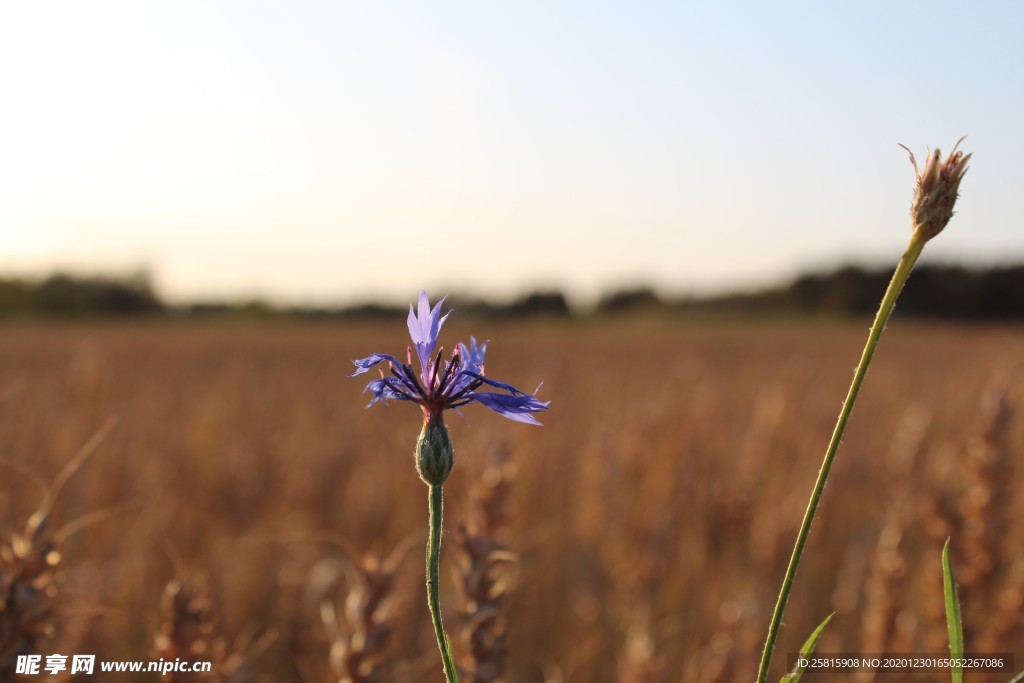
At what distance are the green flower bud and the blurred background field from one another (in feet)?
1.94

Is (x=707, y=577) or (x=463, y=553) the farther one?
(x=707, y=577)

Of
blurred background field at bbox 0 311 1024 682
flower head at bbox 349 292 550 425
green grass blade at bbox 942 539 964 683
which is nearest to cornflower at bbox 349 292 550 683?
flower head at bbox 349 292 550 425

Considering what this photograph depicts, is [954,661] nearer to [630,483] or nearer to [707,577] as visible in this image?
[707,577]

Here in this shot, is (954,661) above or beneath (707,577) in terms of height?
above

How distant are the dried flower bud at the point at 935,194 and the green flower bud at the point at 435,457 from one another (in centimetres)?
33

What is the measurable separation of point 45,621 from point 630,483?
329 cm

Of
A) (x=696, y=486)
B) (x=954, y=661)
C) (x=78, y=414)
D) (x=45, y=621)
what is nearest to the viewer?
(x=954, y=661)

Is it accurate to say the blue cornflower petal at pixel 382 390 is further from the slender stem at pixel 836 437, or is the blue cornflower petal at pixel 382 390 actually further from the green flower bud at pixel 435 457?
the slender stem at pixel 836 437

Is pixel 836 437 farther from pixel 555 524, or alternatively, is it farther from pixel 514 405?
pixel 555 524

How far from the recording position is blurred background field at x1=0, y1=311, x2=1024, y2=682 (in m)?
2.04

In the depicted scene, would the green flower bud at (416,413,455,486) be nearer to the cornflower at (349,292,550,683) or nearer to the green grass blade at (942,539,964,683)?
the cornflower at (349,292,550,683)

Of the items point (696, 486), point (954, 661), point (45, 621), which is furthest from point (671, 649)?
point (954, 661)

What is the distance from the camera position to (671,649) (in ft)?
10.4

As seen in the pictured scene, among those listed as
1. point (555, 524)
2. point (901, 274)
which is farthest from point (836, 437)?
point (555, 524)
